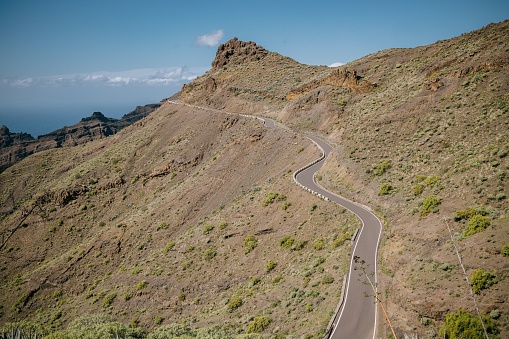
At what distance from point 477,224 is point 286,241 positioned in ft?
48.8

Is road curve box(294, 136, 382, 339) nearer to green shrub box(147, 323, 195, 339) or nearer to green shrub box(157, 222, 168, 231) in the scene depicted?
green shrub box(147, 323, 195, 339)

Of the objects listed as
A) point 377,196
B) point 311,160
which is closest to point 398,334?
point 377,196

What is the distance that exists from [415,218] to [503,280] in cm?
881

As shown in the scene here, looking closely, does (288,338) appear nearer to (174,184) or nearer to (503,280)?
(503,280)

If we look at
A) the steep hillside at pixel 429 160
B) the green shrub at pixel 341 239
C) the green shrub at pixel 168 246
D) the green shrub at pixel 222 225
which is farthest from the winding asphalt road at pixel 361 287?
the green shrub at pixel 168 246

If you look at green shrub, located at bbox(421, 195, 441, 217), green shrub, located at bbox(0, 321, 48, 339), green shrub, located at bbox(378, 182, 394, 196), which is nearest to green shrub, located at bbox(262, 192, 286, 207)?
green shrub, located at bbox(378, 182, 394, 196)

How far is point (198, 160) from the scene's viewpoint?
6059cm

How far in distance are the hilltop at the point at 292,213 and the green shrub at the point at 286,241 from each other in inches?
9.0

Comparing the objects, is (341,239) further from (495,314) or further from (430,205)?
(495,314)

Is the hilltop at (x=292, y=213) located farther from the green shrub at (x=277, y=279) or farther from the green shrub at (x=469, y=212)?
the green shrub at (x=277, y=279)

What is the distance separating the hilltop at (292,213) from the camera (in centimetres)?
1880

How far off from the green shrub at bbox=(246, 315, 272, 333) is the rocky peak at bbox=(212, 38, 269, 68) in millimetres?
88005

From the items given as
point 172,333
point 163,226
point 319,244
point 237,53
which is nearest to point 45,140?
point 237,53

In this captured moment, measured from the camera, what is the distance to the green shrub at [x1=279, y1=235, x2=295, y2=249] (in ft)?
93.6
